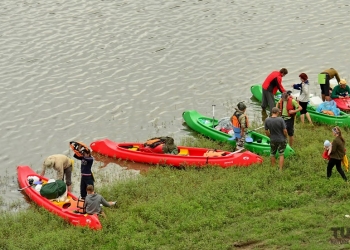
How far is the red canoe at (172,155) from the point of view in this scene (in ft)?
68.1

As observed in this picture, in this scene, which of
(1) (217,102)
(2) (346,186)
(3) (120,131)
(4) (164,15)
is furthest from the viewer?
(4) (164,15)

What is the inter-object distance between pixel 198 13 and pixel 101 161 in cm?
1653

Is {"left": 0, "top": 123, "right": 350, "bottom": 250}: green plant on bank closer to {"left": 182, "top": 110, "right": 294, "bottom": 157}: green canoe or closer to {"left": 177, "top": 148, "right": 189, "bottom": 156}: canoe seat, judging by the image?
{"left": 182, "top": 110, "right": 294, "bottom": 157}: green canoe

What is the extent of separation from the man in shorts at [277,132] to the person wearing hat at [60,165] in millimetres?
5811

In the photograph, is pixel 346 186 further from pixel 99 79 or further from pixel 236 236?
pixel 99 79

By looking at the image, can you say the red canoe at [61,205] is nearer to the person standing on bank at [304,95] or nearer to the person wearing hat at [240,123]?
the person wearing hat at [240,123]

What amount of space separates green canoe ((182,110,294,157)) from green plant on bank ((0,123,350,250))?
3.94 feet

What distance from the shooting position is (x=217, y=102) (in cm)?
2761

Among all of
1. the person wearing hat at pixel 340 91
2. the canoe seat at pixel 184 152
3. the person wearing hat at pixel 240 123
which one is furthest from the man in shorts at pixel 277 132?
the person wearing hat at pixel 340 91

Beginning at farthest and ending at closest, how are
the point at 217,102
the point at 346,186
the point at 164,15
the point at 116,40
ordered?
the point at 164,15, the point at 116,40, the point at 217,102, the point at 346,186

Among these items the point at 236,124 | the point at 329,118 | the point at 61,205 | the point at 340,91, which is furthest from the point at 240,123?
the point at 61,205

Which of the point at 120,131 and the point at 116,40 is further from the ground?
the point at 116,40

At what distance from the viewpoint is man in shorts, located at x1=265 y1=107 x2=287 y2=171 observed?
63.3 ft

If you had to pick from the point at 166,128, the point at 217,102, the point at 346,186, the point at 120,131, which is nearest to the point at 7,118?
the point at 120,131
